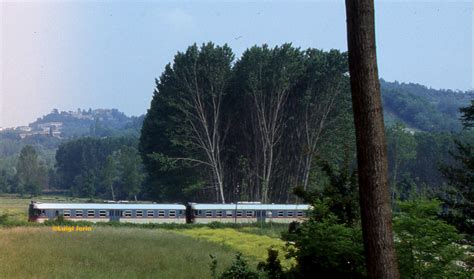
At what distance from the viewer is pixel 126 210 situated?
18578 millimetres

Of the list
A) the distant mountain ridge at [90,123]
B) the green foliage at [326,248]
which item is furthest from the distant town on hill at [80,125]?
the green foliage at [326,248]

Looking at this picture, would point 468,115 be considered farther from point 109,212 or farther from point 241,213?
point 109,212

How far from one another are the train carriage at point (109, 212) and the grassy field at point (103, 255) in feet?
12.2

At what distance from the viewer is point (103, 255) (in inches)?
413

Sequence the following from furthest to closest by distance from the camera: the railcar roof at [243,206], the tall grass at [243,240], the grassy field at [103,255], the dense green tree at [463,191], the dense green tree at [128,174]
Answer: the dense green tree at [128,174] → the railcar roof at [243,206] → the tall grass at [243,240] → the dense green tree at [463,191] → the grassy field at [103,255]

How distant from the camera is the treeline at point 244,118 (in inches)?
864

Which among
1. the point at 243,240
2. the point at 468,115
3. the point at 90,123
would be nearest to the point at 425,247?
the point at 468,115

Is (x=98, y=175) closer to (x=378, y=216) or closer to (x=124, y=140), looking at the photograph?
(x=124, y=140)

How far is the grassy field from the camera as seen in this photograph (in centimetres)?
866

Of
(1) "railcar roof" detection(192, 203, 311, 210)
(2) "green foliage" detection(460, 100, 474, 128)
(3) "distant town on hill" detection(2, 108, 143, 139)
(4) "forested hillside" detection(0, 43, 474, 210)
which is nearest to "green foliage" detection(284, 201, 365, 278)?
(2) "green foliage" detection(460, 100, 474, 128)

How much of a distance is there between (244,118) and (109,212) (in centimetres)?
755

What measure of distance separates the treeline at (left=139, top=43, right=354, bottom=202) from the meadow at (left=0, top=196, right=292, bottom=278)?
7.62 m

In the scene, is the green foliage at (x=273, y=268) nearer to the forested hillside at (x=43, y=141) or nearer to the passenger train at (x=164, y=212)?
the passenger train at (x=164, y=212)

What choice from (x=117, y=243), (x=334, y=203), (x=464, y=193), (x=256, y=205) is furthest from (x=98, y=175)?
(x=334, y=203)
